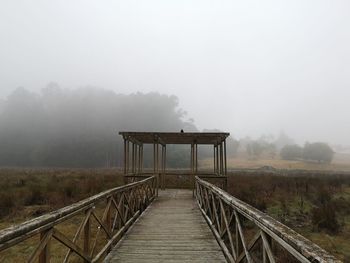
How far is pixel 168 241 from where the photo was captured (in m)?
5.59

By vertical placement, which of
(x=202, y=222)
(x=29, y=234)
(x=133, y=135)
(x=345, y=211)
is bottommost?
(x=345, y=211)

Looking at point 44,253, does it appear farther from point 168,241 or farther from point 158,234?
point 158,234

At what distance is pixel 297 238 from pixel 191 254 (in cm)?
296

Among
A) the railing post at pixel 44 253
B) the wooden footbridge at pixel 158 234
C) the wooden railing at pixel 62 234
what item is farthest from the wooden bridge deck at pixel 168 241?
the railing post at pixel 44 253

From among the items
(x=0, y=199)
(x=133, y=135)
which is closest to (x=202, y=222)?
(x=133, y=135)

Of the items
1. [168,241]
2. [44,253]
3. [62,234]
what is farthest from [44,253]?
[168,241]

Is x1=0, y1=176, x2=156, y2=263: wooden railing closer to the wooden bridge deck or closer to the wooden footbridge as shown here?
the wooden footbridge

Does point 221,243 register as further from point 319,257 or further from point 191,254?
point 319,257

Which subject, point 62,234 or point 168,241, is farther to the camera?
point 168,241

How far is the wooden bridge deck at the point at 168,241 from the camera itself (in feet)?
15.1

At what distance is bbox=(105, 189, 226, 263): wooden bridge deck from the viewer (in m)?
4.62

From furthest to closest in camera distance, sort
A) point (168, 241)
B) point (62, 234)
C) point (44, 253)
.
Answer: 1. point (168, 241)
2. point (62, 234)
3. point (44, 253)

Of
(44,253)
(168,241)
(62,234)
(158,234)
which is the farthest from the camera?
(158,234)

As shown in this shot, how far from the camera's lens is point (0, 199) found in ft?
43.5
